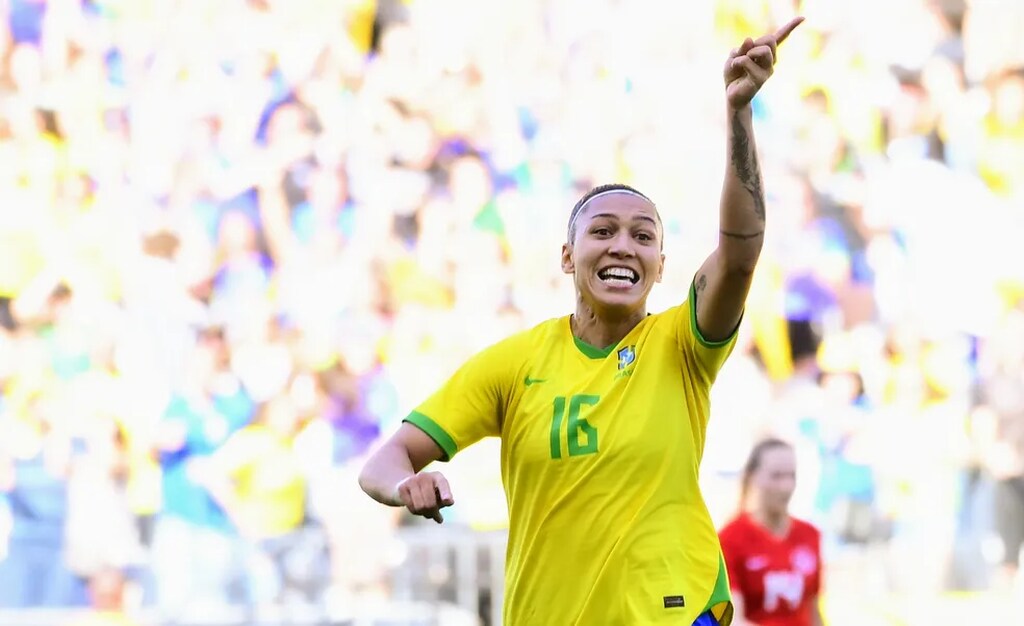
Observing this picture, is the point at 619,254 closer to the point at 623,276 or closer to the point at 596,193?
the point at 623,276

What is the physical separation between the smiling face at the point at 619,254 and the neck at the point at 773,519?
2084 millimetres

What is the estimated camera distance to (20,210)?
27.1ft

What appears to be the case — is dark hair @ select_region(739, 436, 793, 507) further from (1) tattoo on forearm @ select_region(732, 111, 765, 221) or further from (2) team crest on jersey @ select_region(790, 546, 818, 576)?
(1) tattoo on forearm @ select_region(732, 111, 765, 221)

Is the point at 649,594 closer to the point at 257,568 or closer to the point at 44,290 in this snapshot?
the point at 257,568

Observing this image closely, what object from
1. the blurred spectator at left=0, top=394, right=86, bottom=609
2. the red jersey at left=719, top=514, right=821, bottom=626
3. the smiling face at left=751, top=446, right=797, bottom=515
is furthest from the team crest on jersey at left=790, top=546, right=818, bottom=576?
the blurred spectator at left=0, top=394, right=86, bottom=609

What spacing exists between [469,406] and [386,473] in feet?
0.83

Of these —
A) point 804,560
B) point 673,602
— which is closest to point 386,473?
point 673,602

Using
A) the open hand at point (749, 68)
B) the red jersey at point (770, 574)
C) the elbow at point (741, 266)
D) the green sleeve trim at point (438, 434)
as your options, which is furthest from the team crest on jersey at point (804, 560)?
the open hand at point (749, 68)

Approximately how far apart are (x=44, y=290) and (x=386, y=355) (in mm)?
1970

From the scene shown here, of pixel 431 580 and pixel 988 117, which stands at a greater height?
pixel 988 117

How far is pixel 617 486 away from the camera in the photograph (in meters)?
2.75

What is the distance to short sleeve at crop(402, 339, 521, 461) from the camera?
3000 millimetres

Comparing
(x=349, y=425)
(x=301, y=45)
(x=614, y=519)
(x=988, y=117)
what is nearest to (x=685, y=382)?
(x=614, y=519)

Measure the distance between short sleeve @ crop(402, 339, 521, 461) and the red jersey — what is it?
6.05 feet
